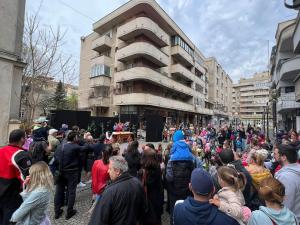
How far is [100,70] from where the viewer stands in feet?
102

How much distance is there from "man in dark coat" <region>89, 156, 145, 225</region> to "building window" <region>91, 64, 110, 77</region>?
29.3 meters

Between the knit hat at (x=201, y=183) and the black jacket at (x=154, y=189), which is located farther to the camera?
the black jacket at (x=154, y=189)

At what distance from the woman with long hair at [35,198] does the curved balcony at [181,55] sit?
113 ft

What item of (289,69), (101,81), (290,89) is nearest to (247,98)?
(290,89)

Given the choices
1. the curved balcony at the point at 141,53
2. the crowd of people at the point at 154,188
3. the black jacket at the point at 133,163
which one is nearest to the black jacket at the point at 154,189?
the crowd of people at the point at 154,188

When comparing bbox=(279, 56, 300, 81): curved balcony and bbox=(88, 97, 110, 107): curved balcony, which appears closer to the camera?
bbox=(279, 56, 300, 81): curved balcony

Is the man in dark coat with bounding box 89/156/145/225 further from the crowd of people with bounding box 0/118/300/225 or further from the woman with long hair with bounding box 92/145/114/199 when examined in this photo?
the woman with long hair with bounding box 92/145/114/199

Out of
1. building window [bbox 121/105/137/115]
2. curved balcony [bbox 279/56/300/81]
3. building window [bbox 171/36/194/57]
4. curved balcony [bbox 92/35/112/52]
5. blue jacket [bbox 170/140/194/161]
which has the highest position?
building window [bbox 171/36/194/57]

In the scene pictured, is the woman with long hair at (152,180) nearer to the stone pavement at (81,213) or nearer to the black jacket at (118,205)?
the stone pavement at (81,213)

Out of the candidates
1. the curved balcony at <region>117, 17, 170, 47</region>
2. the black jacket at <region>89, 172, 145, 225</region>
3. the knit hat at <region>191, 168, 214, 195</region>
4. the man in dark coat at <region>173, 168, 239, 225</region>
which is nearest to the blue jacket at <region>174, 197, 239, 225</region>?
the man in dark coat at <region>173, 168, 239, 225</region>

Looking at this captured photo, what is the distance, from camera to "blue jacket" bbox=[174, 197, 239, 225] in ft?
6.20

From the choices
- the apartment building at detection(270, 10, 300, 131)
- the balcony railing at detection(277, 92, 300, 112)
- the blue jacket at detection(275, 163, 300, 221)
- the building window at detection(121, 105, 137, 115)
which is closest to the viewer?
the blue jacket at detection(275, 163, 300, 221)

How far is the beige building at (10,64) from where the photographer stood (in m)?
10.7

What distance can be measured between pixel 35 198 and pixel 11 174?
0.98 metres
